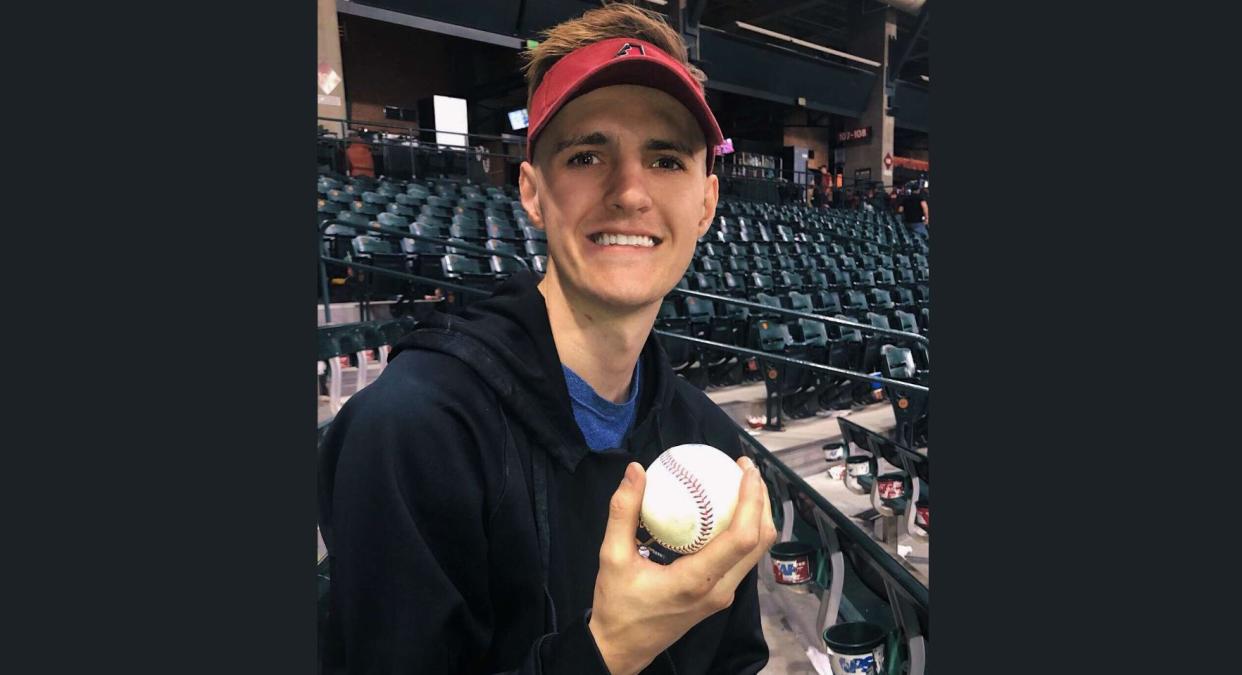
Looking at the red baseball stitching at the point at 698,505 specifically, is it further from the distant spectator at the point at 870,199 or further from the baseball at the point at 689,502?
the distant spectator at the point at 870,199

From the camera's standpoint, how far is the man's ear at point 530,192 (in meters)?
0.69

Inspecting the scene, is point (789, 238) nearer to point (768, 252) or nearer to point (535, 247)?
point (768, 252)

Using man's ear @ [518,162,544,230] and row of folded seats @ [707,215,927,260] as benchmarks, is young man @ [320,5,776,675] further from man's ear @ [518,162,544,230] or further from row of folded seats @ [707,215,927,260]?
row of folded seats @ [707,215,927,260]

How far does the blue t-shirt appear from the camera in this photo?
2.32 feet

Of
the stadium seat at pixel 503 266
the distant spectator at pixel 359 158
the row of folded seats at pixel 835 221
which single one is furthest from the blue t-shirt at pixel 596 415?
the row of folded seats at pixel 835 221

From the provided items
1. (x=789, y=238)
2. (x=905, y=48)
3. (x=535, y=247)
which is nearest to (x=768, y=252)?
(x=789, y=238)

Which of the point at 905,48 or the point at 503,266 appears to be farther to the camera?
the point at 905,48

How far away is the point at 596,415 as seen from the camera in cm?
72

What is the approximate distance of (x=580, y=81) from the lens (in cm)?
61

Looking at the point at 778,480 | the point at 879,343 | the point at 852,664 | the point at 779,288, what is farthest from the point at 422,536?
the point at 779,288

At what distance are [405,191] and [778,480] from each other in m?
5.77

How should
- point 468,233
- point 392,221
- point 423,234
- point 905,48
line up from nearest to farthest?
point 423,234
point 392,221
point 468,233
point 905,48

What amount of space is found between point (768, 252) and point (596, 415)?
21.7 ft

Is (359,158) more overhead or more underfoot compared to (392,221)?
→ more overhead
